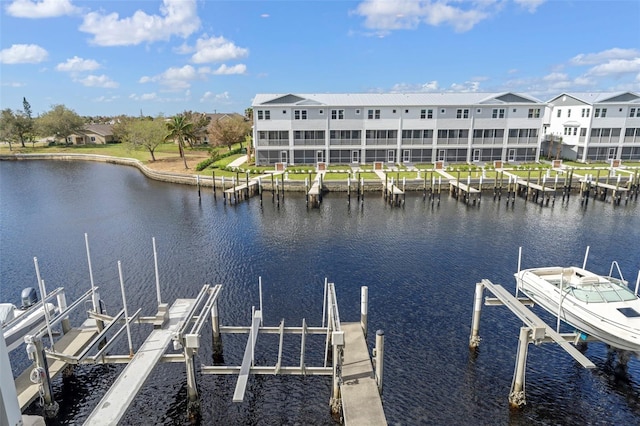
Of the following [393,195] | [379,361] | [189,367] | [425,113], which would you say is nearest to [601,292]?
[379,361]

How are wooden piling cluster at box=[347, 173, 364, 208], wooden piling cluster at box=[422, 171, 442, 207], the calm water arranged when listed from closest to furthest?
1. the calm water
2. wooden piling cluster at box=[347, 173, 364, 208]
3. wooden piling cluster at box=[422, 171, 442, 207]

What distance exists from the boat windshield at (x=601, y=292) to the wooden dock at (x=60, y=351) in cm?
2404

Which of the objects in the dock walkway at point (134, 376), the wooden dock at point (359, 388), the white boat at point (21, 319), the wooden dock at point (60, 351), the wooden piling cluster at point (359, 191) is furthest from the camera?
the wooden piling cluster at point (359, 191)

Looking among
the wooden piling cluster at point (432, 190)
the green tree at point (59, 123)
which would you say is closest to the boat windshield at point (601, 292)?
the wooden piling cluster at point (432, 190)

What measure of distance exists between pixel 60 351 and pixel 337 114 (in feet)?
185

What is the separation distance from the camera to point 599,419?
56.2 feet

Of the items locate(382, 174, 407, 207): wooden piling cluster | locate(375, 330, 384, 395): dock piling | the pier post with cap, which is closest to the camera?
locate(375, 330, 384, 395): dock piling

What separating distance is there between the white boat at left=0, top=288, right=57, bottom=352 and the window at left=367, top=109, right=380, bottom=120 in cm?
5692

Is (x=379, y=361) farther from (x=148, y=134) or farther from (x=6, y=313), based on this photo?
(x=148, y=134)

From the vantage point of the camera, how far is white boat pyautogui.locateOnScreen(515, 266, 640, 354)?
59.8 feet

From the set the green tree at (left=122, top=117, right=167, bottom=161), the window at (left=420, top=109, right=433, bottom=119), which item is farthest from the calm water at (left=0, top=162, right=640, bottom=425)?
the green tree at (left=122, top=117, right=167, bottom=161)

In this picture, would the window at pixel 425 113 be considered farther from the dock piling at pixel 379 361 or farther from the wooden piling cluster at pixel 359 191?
the dock piling at pixel 379 361

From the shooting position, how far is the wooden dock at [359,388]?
14477 millimetres

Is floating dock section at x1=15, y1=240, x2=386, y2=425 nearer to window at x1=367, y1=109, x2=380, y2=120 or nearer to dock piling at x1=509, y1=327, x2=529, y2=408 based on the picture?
dock piling at x1=509, y1=327, x2=529, y2=408
